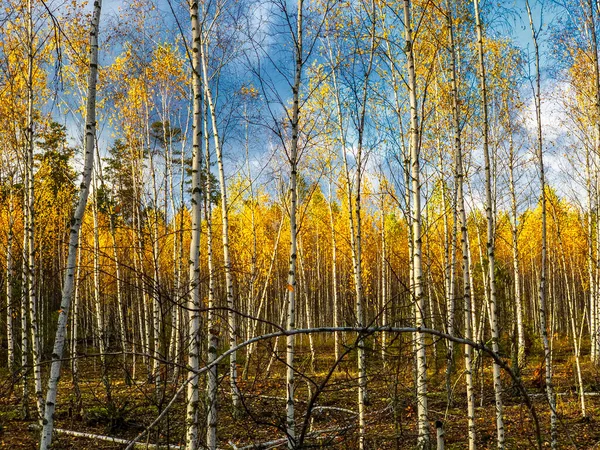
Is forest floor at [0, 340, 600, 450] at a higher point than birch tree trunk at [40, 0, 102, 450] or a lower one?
lower

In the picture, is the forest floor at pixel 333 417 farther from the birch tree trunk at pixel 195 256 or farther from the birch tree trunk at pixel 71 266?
the birch tree trunk at pixel 71 266

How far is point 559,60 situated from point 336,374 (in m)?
10.5

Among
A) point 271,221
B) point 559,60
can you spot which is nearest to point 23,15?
point 559,60

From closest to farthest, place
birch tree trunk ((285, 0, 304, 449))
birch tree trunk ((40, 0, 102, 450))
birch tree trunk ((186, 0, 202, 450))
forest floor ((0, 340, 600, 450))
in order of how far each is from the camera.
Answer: birch tree trunk ((40, 0, 102, 450)), birch tree trunk ((186, 0, 202, 450)), birch tree trunk ((285, 0, 304, 449)), forest floor ((0, 340, 600, 450))

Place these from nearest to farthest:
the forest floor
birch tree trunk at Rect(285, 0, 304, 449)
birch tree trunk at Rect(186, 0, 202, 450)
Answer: birch tree trunk at Rect(186, 0, 202, 450) < birch tree trunk at Rect(285, 0, 304, 449) < the forest floor

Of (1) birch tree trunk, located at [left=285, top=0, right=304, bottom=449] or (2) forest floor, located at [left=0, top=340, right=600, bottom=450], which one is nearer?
(1) birch tree trunk, located at [left=285, top=0, right=304, bottom=449]

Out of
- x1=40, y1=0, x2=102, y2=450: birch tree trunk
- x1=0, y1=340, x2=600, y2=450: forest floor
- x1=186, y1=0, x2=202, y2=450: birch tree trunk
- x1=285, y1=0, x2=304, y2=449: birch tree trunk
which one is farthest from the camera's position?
x1=0, y1=340, x2=600, y2=450: forest floor

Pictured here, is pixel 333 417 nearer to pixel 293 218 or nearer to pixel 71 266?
pixel 293 218

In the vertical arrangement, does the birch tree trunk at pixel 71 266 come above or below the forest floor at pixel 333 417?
above

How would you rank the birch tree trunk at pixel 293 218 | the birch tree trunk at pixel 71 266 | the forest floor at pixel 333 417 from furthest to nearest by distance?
the forest floor at pixel 333 417
the birch tree trunk at pixel 293 218
the birch tree trunk at pixel 71 266

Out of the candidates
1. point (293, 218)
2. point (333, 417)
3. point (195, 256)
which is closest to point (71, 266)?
point (195, 256)

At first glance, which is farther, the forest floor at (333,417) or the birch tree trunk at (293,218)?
the forest floor at (333,417)

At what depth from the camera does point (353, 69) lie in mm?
6598

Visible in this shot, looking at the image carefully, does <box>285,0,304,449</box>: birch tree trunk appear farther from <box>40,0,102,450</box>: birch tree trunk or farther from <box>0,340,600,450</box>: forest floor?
<box>40,0,102,450</box>: birch tree trunk
